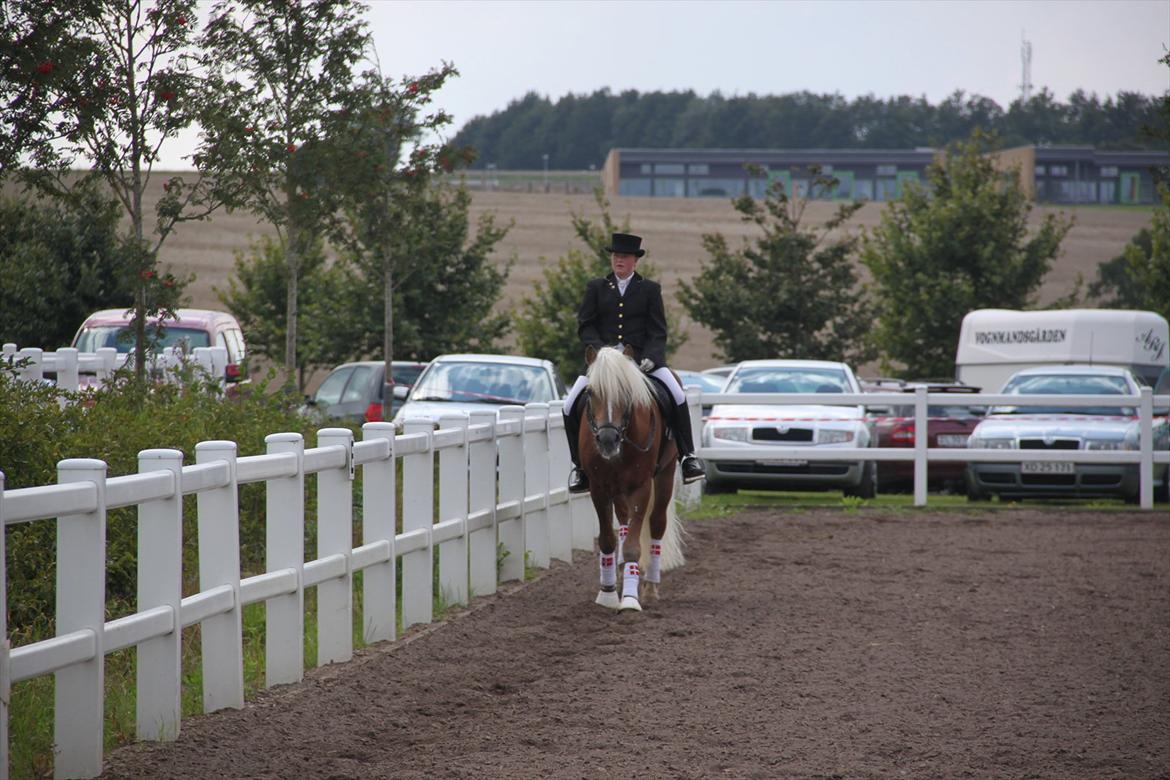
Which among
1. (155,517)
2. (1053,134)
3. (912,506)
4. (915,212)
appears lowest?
(912,506)

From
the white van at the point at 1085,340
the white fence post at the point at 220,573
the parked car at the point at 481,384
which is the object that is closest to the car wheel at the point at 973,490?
the parked car at the point at 481,384

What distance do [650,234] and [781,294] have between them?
1980 inches

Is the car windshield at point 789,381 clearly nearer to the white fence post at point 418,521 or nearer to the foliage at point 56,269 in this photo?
the foliage at point 56,269

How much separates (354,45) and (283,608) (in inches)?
527

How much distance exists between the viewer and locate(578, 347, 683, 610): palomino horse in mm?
10719

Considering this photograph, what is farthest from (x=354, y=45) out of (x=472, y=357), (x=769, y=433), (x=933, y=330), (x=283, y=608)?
(x=933, y=330)

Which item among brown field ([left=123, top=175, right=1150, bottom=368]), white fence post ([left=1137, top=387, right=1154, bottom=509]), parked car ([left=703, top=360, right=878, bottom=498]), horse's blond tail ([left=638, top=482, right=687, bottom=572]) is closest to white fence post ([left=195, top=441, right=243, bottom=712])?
horse's blond tail ([left=638, top=482, right=687, bottom=572])

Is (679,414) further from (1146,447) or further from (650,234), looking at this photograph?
(650,234)

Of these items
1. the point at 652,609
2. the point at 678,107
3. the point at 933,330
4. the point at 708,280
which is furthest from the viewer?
the point at 678,107

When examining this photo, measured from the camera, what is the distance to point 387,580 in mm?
9188

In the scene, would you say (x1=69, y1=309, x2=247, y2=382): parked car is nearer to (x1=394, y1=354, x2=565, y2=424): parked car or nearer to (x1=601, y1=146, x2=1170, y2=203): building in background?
(x1=394, y1=354, x2=565, y2=424): parked car

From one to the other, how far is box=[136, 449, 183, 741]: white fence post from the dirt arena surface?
14 centimetres

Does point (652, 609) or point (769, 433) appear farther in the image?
point (769, 433)

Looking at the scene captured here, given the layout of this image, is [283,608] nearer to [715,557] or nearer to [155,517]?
[155,517]
